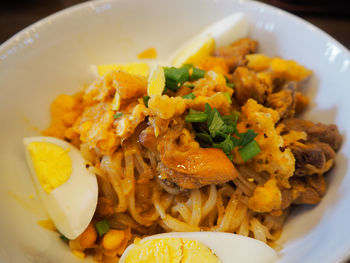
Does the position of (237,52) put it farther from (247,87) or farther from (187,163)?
(187,163)

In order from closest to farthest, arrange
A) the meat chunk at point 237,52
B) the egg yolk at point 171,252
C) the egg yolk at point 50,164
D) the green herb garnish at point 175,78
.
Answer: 1. the egg yolk at point 171,252
2. the egg yolk at point 50,164
3. the green herb garnish at point 175,78
4. the meat chunk at point 237,52

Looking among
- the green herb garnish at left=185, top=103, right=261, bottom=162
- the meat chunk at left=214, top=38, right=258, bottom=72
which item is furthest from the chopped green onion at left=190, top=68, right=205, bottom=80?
the meat chunk at left=214, top=38, right=258, bottom=72

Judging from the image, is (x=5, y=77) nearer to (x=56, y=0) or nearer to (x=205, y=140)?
(x=205, y=140)

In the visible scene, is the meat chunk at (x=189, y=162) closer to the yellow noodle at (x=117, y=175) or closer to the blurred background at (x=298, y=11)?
the yellow noodle at (x=117, y=175)

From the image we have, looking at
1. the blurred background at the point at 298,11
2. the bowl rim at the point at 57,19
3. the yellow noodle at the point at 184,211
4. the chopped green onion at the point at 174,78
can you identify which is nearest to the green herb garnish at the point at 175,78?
the chopped green onion at the point at 174,78

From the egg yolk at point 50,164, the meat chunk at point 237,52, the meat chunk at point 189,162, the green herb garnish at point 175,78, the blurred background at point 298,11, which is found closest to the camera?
the meat chunk at point 189,162

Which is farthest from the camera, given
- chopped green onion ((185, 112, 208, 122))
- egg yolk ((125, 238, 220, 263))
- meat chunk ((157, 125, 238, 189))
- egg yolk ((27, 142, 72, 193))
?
egg yolk ((27, 142, 72, 193))

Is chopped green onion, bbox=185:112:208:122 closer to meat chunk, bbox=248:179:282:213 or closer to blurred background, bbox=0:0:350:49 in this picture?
meat chunk, bbox=248:179:282:213

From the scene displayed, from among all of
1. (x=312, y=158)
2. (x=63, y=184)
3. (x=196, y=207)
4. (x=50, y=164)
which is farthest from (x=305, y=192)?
(x=50, y=164)
